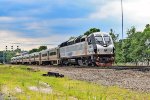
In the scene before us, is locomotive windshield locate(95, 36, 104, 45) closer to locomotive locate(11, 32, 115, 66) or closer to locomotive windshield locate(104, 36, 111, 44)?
locomotive locate(11, 32, 115, 66)

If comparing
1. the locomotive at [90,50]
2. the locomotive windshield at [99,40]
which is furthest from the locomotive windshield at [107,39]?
the locomotive windshield at [99,40]

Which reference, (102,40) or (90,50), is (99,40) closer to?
(102,40)

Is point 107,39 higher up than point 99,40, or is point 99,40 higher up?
point 107,39

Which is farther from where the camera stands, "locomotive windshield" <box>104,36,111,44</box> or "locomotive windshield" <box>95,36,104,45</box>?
"locomotive windshield" <box>104,36,111,44</box>

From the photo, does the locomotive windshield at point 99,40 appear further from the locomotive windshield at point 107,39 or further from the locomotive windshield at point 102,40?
the locomotive windshield at point 107,39

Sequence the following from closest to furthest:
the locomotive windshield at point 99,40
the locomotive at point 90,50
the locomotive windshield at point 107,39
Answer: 1. the locomotive at point 90,50
2. the locomotive windshield at point 99,40
3. the locomotive windshield at point 107,39

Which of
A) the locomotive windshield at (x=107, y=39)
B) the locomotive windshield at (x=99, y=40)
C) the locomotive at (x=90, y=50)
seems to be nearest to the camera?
the locomotive at (x=90, y=50)

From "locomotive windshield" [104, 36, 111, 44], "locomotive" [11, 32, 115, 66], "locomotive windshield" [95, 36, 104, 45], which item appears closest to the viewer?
"locomotive" [11, 32, 115, 66]

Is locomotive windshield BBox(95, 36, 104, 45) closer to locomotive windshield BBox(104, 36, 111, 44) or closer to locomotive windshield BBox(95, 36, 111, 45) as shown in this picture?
locomotive windshield BBox(95, 36, 111, 45)

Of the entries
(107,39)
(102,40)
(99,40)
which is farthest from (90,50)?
(107,39)

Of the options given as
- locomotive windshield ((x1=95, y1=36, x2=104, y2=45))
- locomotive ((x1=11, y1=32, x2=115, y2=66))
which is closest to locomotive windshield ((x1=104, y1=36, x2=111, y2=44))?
locomotive ((x1=11, y1=32, x2=115, y2=66))

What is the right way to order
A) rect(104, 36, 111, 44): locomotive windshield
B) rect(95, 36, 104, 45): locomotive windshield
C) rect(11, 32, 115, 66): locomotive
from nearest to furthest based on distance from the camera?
rect(11, 32, 115, 66): locomotive → rect(95, 36, 104, 45): locomotive windshield → rect(104, 36, 111, 44): locomotive windshield

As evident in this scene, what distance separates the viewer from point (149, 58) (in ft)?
289

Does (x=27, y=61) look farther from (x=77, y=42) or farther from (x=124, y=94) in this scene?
(x=124, y=94)
